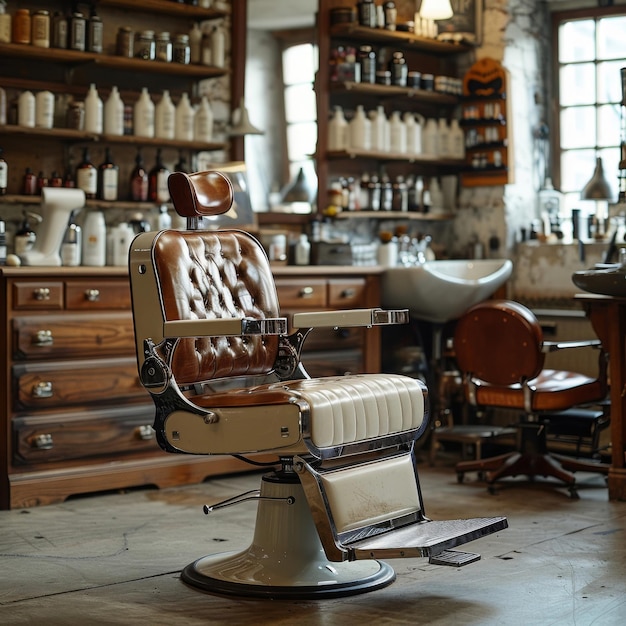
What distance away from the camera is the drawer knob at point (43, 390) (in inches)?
165

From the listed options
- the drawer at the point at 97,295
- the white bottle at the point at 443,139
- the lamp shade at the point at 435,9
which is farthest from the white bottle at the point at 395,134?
the drawer at the point at 97,295

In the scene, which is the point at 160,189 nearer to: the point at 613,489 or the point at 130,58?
the point at 130,58

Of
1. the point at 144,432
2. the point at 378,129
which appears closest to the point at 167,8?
the point at 378,129

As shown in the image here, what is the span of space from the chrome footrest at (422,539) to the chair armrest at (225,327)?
609 millimetres

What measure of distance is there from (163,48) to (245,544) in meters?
2.55

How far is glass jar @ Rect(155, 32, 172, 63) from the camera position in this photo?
504cm

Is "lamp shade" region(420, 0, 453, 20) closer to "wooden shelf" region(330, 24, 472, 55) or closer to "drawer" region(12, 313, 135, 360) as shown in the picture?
"wooden shelf" region(330, 24, 472, 55)

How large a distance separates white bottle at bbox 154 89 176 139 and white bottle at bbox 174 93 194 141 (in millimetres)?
46

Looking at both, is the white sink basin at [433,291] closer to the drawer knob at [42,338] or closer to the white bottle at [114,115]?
the white bottle at [114,115]

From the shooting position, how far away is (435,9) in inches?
211

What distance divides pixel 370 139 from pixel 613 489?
240 cm

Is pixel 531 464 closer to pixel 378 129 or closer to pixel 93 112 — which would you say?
pixel 378 129

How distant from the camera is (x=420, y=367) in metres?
5.49

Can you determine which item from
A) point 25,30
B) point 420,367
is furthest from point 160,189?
point 420,367
